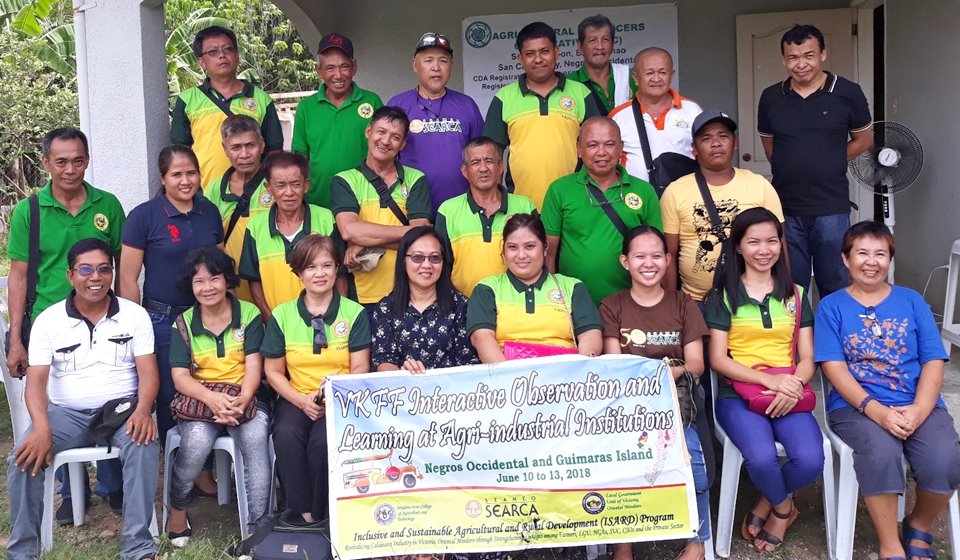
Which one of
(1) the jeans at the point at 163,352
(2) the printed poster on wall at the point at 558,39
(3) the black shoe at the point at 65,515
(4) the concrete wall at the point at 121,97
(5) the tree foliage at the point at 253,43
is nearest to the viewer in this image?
(1) the jeans at the point at 163,352

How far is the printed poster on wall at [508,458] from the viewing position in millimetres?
3277

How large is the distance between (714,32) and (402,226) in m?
4.25

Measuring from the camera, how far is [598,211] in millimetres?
3910

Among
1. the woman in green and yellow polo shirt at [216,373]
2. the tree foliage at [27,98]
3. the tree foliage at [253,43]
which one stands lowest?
the woman in green and yellow polo shirt at [216,373]

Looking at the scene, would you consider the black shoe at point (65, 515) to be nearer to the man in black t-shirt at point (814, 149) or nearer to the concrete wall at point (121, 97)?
the concrete wall at point (121, 97)

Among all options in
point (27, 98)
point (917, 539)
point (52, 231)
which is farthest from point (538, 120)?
point (27, 98)

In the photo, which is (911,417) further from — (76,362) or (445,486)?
(76,362)

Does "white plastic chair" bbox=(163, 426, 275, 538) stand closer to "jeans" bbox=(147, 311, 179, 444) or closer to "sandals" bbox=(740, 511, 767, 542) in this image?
"jeans" bbox=(147, 311, 179, 444)

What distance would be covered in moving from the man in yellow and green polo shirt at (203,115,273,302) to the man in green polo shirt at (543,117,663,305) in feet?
4.95

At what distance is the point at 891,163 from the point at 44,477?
5.31 m

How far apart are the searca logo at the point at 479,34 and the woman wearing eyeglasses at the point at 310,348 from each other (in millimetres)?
4061

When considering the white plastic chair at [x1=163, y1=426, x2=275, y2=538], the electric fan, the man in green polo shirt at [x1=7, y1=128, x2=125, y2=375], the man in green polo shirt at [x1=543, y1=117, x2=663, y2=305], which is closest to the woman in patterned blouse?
the man in green polo shirt at [x1=543, y1=117, x2=663, y2=305]

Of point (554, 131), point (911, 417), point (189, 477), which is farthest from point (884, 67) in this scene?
point (189, 477)

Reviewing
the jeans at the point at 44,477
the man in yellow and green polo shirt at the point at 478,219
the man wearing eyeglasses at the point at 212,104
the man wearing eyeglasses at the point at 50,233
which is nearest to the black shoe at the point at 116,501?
the jeans at the point at 44,477
